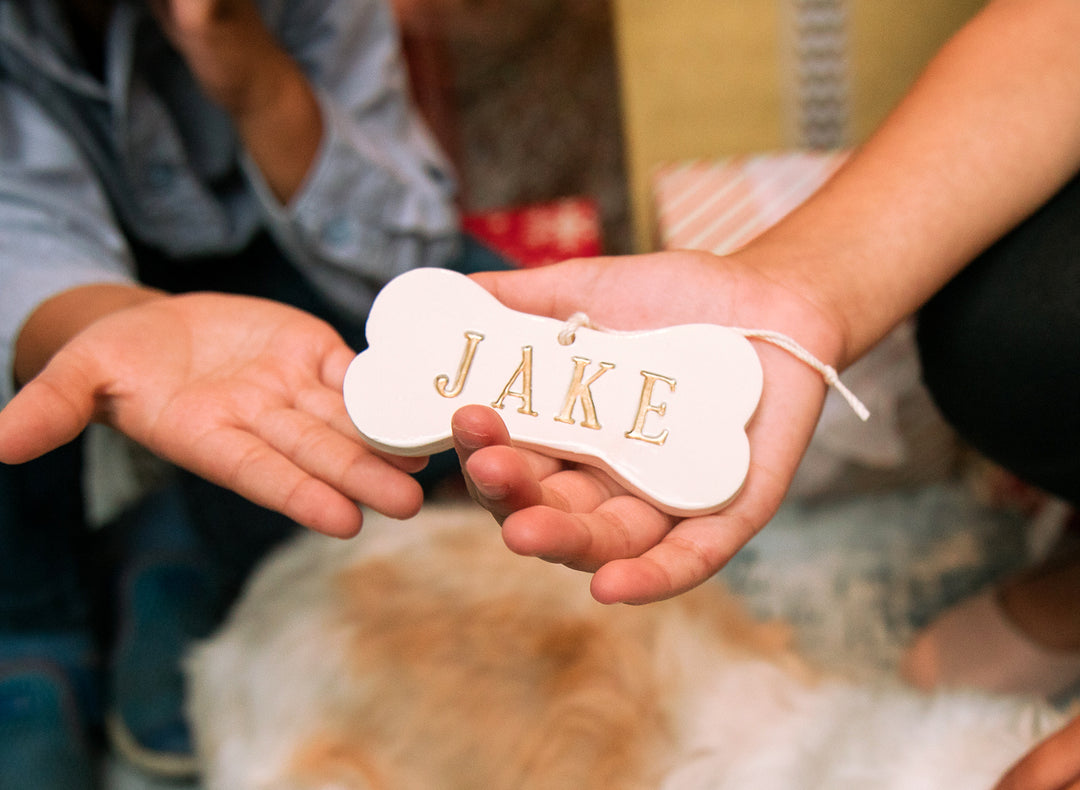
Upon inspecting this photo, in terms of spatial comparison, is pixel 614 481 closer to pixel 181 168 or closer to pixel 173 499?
pixel 181 168

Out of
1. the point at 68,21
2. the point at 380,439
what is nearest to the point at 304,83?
the point at 68,21

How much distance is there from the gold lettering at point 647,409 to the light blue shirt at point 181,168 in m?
0.50

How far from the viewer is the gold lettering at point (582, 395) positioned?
0.54 meters

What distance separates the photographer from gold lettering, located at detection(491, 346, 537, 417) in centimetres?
54

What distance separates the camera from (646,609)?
0.71 metres

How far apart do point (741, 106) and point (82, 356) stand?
90cm

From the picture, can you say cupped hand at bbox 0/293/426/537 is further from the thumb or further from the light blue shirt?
the light blue shirt

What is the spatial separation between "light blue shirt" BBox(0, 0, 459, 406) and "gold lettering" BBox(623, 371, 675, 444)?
0.50 metres

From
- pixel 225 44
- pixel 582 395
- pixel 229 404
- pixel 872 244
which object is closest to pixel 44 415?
pixel 229 404

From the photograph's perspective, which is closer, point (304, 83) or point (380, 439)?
point (380, 439)

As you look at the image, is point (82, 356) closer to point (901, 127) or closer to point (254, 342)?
point (254, 342)

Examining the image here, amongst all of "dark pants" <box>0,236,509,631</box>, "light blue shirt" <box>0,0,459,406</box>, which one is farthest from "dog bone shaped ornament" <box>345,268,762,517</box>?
"dark pants" <box>0,236,509,631</box>

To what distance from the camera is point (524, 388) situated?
55 cm

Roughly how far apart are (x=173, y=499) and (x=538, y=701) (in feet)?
2.45
